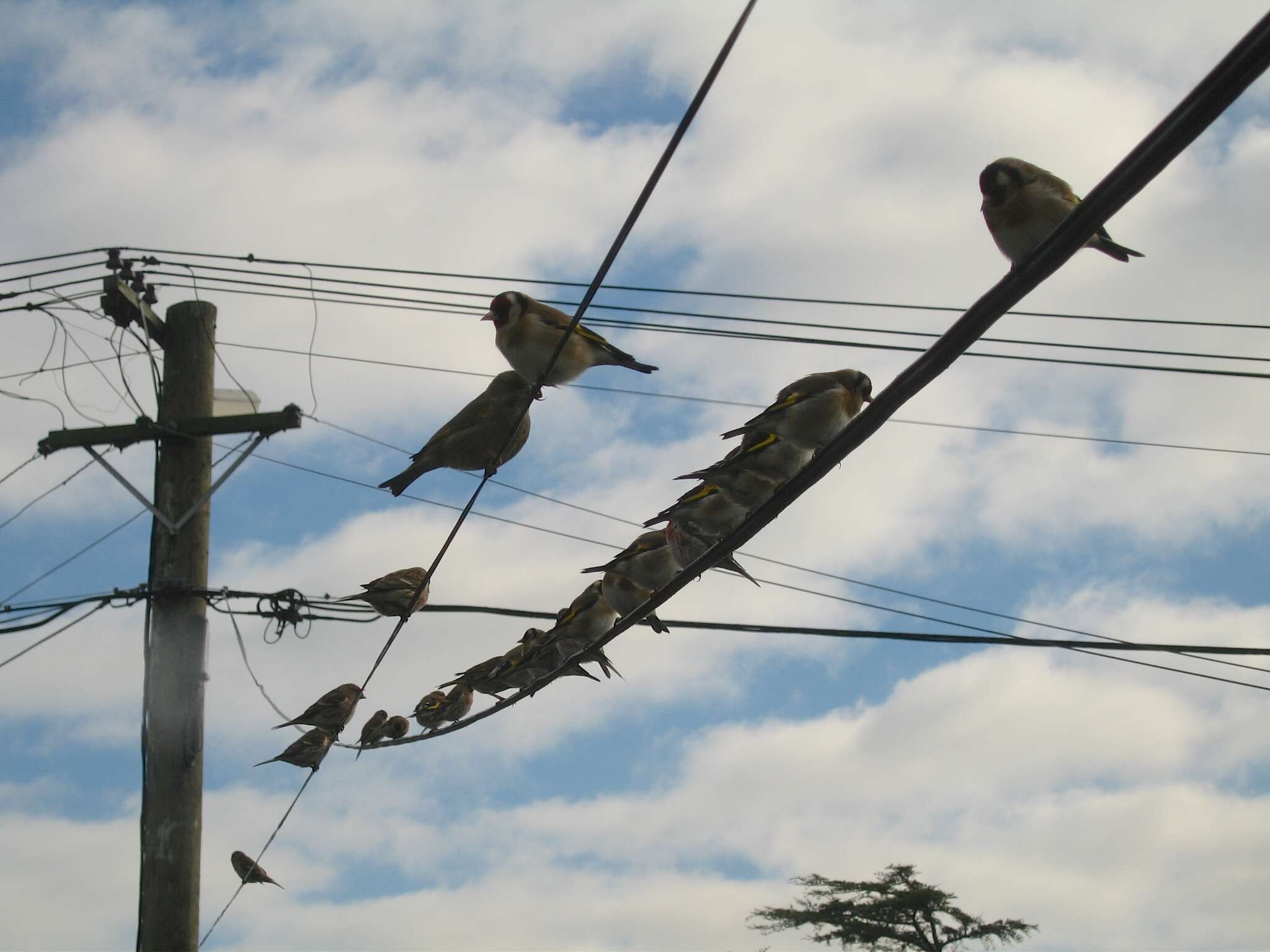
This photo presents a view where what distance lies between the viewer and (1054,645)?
7211mm

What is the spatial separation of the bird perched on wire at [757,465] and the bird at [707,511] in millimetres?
152

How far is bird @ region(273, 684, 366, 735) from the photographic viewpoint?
12781 mm

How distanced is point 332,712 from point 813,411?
768 centimetres

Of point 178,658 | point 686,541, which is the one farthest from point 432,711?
point 686,541

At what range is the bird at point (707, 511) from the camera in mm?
7395

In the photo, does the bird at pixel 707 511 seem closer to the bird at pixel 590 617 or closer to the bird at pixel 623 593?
the bird at pixel 623 593

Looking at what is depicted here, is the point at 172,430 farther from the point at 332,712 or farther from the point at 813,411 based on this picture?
the point at 813,411

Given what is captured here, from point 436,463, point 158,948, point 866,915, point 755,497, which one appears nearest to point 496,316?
point 436,463

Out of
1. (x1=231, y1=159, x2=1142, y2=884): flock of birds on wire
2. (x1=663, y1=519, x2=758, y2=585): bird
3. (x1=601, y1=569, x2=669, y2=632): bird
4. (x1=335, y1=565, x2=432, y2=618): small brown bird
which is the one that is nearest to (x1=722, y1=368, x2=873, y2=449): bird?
(x1=231, y1=159, x2=1142, y2=884): flock of birds on wire

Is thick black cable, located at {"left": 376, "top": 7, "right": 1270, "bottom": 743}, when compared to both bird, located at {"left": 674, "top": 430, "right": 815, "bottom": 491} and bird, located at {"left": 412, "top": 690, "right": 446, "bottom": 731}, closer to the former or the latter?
bird, located at {"left": 674, "top": 430, "right": 815, "bottom": 491}

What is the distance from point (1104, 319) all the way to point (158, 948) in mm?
8584

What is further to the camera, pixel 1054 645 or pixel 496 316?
pixel 496 316

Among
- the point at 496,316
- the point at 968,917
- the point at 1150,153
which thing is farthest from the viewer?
the point at 968,917

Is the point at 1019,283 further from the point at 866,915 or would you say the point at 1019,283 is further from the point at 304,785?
the point at 866,915
